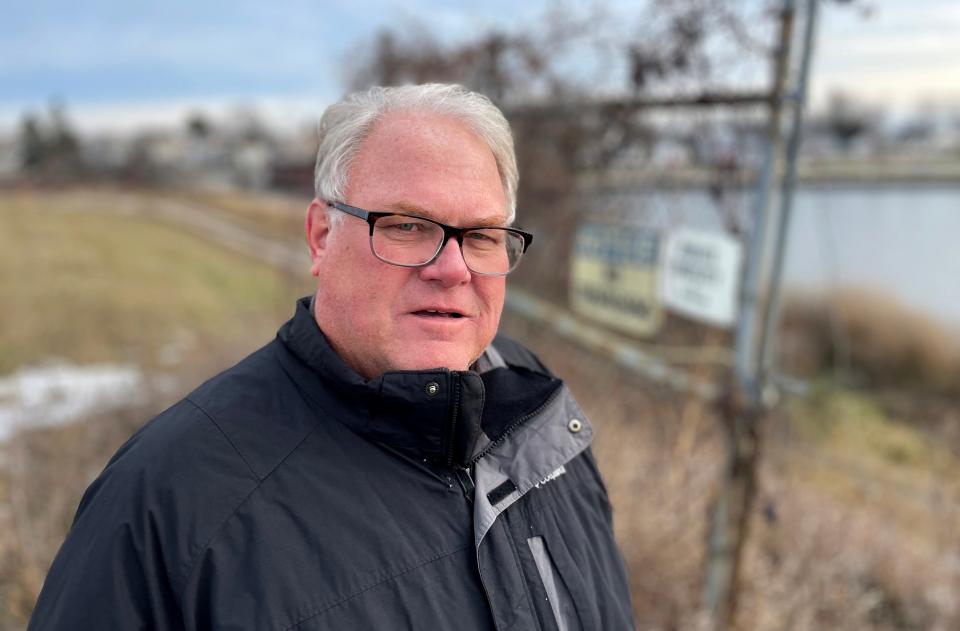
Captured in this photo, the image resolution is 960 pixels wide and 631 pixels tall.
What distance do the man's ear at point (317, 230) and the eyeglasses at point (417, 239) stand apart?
5 cm

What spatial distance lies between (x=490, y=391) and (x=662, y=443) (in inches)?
148

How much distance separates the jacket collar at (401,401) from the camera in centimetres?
131

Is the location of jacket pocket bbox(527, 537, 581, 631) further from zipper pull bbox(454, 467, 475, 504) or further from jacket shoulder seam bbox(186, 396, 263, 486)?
jacket shoulder seam bbox(186, 396, 263, 486)

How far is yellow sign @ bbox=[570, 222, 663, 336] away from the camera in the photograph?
3806 mm

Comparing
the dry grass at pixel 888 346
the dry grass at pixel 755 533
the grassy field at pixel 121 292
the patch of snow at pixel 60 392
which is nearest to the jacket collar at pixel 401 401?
the dry grass at pixel 755 533

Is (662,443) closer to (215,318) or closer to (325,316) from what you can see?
(325,316)

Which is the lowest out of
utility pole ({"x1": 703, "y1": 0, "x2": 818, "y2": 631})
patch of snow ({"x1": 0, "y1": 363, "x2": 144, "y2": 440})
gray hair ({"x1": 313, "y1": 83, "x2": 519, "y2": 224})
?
patch of snow ({"x1": 0, "y1": 363, "x2": 144, "y2": 440})

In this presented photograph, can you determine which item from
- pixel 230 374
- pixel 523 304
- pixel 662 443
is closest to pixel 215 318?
pixel 523 304

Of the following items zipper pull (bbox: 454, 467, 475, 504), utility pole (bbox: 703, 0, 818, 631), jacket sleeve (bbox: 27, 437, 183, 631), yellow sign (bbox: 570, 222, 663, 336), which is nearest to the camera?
jacket sleeve (bbox: 27, 437, 183, 631)

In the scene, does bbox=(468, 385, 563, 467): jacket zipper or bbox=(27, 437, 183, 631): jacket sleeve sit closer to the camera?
bbox=(27, 437, 183, 631): jacket sleeve

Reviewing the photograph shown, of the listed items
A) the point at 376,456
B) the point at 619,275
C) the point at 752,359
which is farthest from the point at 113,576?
the point at 619,275

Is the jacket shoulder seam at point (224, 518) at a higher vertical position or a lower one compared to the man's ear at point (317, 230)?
lower

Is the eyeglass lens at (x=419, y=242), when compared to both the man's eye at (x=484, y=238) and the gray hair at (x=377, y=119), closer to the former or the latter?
the man's eye at (x=484, y=238)

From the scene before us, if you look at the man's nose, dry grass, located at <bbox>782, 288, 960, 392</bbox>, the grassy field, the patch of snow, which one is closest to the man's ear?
the man's nose
